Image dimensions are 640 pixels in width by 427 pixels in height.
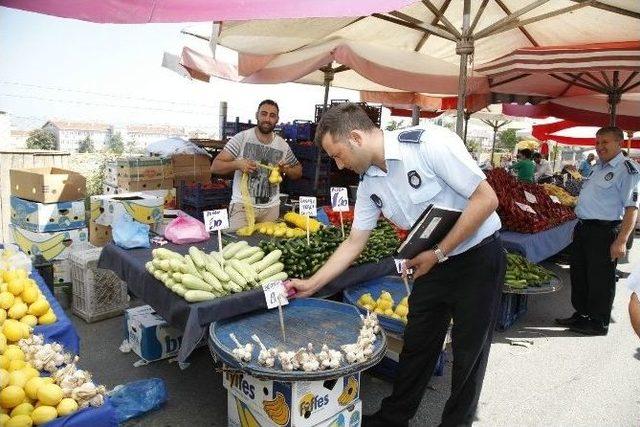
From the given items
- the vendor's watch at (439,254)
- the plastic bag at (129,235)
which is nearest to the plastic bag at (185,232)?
the plastic bag at (129,235)

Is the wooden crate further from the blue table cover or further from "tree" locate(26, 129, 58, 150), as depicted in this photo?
"tree" locate(26, 129, 58, 150)

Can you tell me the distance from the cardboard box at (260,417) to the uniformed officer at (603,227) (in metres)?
3.58

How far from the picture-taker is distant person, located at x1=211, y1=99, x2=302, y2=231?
15.7 feet

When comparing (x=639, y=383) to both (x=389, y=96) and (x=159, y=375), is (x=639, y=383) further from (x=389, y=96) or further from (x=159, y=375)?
(x=389, y=96)

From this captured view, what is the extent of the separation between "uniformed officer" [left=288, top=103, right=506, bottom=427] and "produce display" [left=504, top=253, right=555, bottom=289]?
220 centimetres

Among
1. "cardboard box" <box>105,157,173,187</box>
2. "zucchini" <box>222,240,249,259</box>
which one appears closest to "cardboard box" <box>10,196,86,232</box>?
"cardboard box" <box>105,157,173,187</box>

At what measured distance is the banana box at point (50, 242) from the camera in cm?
503

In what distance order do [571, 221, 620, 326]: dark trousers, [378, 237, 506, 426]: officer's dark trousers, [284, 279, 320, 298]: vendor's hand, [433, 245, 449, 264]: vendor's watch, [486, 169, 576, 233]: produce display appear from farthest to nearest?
[486, 169, 576, 233]: produce display < [571, 221, 620, 326]: dark trousers < [284, 279, 320, 298]: vendor's hand < [378, 237, 506, 426]: officer's dark trousers < [433, 245, 449, 264]: vendor's watch

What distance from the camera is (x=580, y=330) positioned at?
16.6 ft

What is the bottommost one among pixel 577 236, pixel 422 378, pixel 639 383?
pixel 639 383

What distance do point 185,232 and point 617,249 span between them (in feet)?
14.5

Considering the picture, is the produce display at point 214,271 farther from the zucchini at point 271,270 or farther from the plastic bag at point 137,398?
the plastic bag at point 137,398

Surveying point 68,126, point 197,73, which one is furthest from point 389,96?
point 68,126

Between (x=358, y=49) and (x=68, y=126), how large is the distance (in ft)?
224
